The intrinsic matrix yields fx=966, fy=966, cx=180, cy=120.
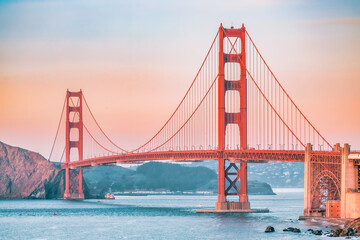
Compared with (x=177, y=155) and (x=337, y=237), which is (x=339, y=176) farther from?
(x=177, y=155)

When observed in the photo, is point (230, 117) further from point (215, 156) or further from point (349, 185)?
point (349, 185)

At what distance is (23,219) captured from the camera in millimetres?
101250

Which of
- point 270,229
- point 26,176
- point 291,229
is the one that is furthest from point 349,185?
point 26,176

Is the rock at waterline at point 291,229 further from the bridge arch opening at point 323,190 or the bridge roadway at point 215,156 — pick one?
the bridge roadway at point 215,156

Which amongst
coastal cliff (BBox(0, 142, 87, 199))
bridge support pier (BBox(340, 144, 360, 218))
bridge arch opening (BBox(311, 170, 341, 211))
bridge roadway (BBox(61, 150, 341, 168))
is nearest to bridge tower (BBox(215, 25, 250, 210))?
bridge roadway (BBox(61, 150, 341, 168))

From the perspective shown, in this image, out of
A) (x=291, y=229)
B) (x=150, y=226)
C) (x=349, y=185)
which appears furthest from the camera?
(x=150, y=226)

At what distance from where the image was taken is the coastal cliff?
171 meters

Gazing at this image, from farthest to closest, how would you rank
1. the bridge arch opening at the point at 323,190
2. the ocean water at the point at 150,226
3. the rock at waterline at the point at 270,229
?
the bridge arch opening at the point at 323,190 → the rock at waterline at the point at 270,229 → the ocean water at the point at 150,226

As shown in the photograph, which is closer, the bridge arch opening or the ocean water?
the ocean water

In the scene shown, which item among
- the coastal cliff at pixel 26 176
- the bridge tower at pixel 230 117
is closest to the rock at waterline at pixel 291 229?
the bridge tower at pixel 230 117

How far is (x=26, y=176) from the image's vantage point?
174125 mm

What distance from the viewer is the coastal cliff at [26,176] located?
171275mm

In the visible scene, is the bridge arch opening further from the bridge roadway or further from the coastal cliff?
the coastal cliff

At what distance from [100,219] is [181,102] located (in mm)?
21341
